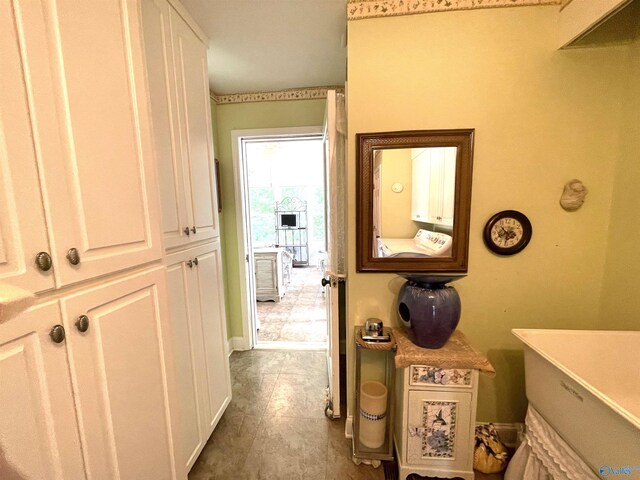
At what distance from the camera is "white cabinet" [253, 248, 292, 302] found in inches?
149

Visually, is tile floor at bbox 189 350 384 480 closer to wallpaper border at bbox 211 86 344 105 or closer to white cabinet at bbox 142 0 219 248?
white cabinet at bbox 142 0 219 248

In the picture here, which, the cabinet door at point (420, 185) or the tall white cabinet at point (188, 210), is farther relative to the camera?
the cabinet door at point (420, 185)

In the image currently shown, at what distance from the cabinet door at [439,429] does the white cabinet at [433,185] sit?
87 centimetres

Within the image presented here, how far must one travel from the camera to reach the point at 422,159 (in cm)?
140

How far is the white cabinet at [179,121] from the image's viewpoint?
43.0 inches

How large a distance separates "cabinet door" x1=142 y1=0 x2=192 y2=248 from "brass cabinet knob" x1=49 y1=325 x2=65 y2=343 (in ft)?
1.75

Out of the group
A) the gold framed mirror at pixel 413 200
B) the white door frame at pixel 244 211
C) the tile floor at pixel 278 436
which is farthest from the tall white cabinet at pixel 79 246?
the white door frame at pixel 244 211

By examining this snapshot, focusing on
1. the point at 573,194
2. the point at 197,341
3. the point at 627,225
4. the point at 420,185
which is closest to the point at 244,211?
the point at 197,341

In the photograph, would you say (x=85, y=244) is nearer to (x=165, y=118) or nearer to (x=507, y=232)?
(x=165, y=118)

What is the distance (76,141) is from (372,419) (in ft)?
5.61

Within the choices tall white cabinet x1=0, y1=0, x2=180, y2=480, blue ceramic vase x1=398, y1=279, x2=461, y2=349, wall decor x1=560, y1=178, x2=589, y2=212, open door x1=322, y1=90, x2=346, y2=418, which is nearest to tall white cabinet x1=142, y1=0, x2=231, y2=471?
tall white cabinet x1=0, y1=0, x2=180, y2=480

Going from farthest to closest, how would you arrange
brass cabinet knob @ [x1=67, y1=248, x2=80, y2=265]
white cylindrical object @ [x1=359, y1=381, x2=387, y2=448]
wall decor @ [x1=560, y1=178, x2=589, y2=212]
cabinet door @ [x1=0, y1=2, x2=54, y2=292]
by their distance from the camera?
white cylindrical object @ [x1=359, y1=381, x2=387, y2=448]
wall decor @ [x1=560, y1=178, x2=589, y2=212]
brass cabinet knob @ [x1=67, y1=248, x2=80, y2=265]
cabinet door @ [x1=0, y1=2, x2=54, y2=292]

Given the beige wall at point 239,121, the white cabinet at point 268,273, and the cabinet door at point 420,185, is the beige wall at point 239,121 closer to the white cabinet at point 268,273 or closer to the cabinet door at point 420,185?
the cabinet door at point 420,185

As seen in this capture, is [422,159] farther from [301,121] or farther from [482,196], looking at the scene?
[301,121]
